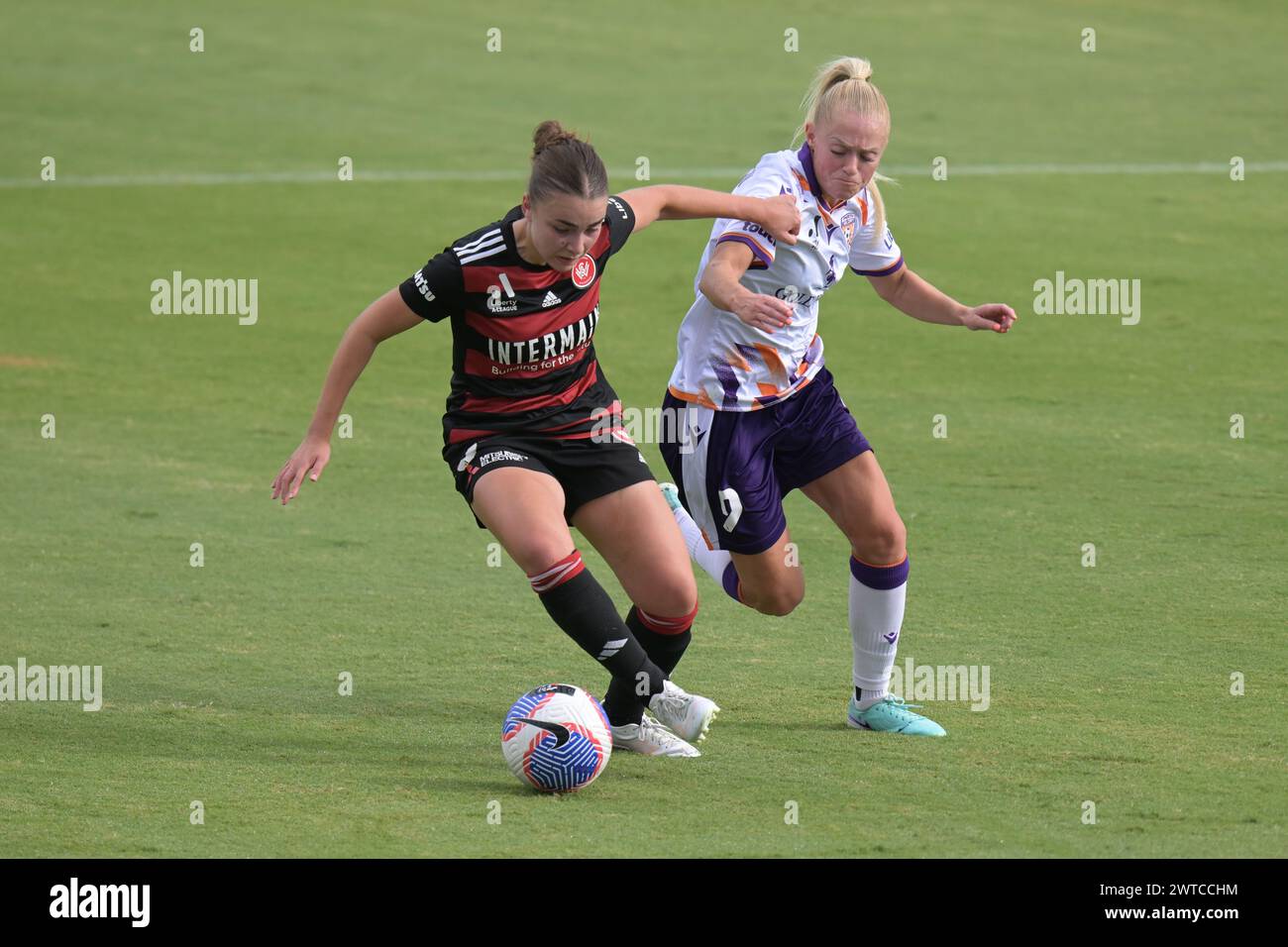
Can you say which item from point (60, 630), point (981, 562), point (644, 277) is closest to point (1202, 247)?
point (644, 277)

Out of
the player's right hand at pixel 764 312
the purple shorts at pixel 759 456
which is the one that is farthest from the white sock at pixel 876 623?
the player's right hand at pixel 764 312

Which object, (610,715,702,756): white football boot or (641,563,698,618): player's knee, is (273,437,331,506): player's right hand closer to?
(641,563,698,618): player's knee

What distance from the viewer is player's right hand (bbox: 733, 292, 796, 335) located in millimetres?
6133

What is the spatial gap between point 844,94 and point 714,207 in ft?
2.07

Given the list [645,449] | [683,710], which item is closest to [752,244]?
[683,710]

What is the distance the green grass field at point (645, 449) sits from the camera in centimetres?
598

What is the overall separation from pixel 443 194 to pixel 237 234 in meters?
2.48

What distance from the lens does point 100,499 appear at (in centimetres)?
1066

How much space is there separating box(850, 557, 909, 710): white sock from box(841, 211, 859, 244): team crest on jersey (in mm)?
→ 1236

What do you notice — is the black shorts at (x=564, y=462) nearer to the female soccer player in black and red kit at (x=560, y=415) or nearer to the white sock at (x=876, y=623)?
the female soccer player in black and red kit at (x=560, y=415)

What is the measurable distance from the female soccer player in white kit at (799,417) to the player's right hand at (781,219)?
130 millimetres

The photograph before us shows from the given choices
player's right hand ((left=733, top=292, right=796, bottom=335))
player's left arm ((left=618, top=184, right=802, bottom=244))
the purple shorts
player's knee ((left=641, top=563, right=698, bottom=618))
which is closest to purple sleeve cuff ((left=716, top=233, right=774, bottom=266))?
player's left arm ((left=618, top=184, right=802, bottom=244))

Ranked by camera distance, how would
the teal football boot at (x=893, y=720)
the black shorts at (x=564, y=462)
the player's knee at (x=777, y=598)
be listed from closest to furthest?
the black shorts at (x=564, y=462), the teal football boot at (x=893, y=720), the player's knee at (x=777, y=598)

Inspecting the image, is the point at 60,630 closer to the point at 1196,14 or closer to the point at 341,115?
the point at 341,115
